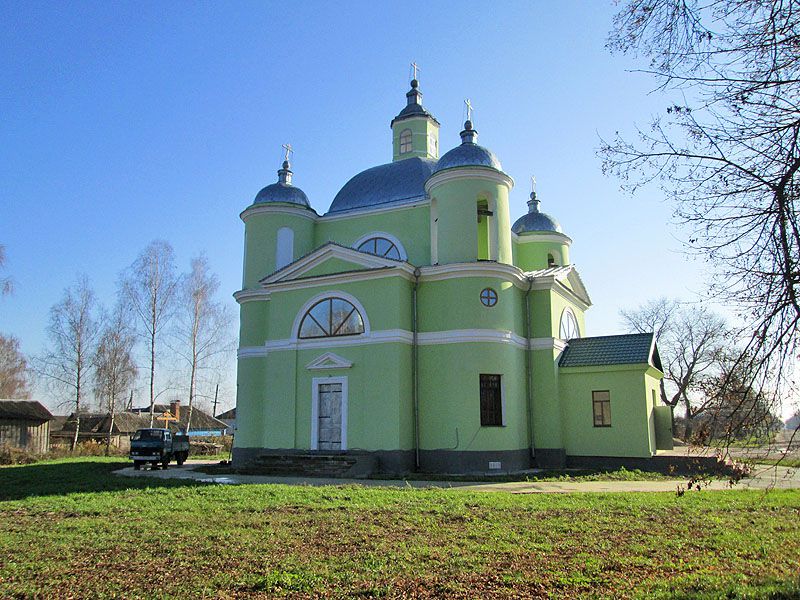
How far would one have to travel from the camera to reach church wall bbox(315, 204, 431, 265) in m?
22.6

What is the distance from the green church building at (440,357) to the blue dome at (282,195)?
2.57m

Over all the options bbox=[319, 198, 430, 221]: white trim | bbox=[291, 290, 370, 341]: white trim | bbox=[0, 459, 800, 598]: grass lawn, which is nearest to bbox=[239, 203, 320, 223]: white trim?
bbox=[319, 198, 430, 221]: white trim

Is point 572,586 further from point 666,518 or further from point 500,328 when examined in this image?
point 500,328

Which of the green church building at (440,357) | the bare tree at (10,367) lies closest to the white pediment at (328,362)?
the green church building at (440,357)

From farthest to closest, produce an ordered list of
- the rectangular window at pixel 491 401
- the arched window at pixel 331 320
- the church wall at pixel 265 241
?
the church wall at pixel 265 241, the arched window at pixel 331 320, the rectangular window at pixel 491 401

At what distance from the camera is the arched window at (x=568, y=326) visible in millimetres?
22534

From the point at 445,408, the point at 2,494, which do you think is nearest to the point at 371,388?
the point at 445,408

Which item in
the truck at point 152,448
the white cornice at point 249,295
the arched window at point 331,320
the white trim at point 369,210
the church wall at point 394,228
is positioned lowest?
the truck at point 152,448

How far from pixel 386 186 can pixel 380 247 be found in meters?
2.50

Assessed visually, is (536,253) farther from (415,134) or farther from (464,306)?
(464,306)

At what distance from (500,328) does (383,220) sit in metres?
6.57

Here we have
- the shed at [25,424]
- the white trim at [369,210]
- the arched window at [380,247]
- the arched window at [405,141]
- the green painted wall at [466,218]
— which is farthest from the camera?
the shed at [25,424]

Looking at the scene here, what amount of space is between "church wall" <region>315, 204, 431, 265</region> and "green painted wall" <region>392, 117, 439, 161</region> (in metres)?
4.49

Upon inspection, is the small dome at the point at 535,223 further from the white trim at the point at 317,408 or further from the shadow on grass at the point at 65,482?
the shadow on grass at the point at 65,482
